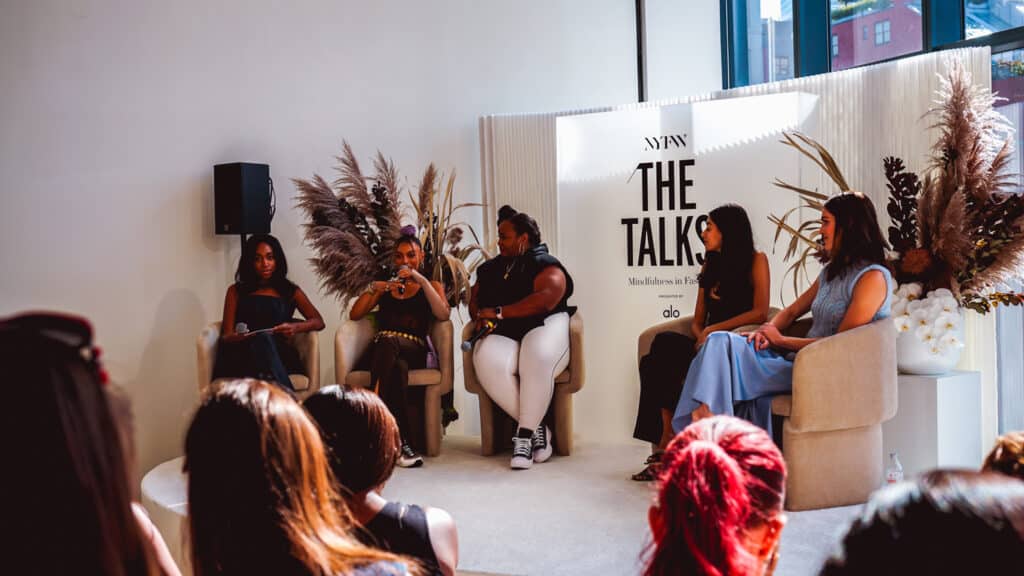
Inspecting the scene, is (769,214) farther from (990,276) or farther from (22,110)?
(22,110)

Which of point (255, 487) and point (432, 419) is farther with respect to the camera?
point (432, 419)

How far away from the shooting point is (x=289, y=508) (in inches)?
54.5

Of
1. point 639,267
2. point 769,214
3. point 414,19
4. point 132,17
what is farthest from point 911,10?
point 132,17

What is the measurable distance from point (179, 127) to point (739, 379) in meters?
3.49

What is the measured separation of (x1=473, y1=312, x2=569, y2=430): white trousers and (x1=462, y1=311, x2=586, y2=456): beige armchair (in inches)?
1.8

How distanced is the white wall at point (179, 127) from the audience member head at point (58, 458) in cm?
367

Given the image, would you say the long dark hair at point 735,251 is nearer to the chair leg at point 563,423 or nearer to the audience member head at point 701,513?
the chair leg at point 563,423

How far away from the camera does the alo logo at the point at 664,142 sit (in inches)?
240

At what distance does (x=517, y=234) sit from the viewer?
16.9ft

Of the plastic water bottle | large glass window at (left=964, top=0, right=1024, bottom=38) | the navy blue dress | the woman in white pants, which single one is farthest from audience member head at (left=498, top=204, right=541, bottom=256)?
large glass window at (left=964, top=0, right=1024, bottom=38)

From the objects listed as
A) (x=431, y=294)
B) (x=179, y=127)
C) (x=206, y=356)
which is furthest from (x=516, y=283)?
(x=179, y=127)

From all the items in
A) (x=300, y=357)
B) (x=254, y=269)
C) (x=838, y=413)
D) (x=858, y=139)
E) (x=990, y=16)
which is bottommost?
(x=838, y=413)

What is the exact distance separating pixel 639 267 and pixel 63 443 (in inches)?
215

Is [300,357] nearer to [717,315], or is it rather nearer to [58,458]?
[717,315]
